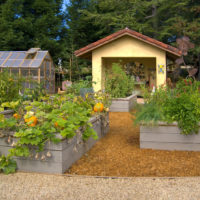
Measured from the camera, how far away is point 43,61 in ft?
55.3

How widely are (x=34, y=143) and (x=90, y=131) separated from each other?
99cm

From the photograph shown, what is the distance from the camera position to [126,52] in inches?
486

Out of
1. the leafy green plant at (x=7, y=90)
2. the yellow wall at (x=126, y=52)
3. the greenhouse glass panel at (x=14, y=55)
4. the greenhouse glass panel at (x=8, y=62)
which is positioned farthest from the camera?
the greenhouse glass panel at (x=14, y=55)

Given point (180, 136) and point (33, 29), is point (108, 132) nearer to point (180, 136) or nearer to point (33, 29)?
point (180, 136)

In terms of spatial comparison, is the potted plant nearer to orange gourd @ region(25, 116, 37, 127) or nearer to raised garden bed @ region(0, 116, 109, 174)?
raised garden bed @ region(0, 116, 109, 174)

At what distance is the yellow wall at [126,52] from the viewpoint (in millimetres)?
12180

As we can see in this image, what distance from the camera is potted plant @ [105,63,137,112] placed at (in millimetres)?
8539

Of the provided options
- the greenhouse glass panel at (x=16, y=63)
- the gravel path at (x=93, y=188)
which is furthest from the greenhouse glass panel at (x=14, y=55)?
the gravel path at (x=93, y=188)

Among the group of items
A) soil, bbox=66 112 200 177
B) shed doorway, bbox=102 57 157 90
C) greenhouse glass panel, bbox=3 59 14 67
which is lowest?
soil, bbox=66 112 200 177

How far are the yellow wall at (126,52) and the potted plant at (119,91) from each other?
7.84ft

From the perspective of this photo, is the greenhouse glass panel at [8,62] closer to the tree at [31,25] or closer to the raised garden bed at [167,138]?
the tree at [31,25]

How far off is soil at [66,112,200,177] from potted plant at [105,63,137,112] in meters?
3.54

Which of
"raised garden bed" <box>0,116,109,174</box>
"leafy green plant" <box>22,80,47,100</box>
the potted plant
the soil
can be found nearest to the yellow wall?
the potted plant

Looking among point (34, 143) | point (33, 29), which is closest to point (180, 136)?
point (34, 143)
